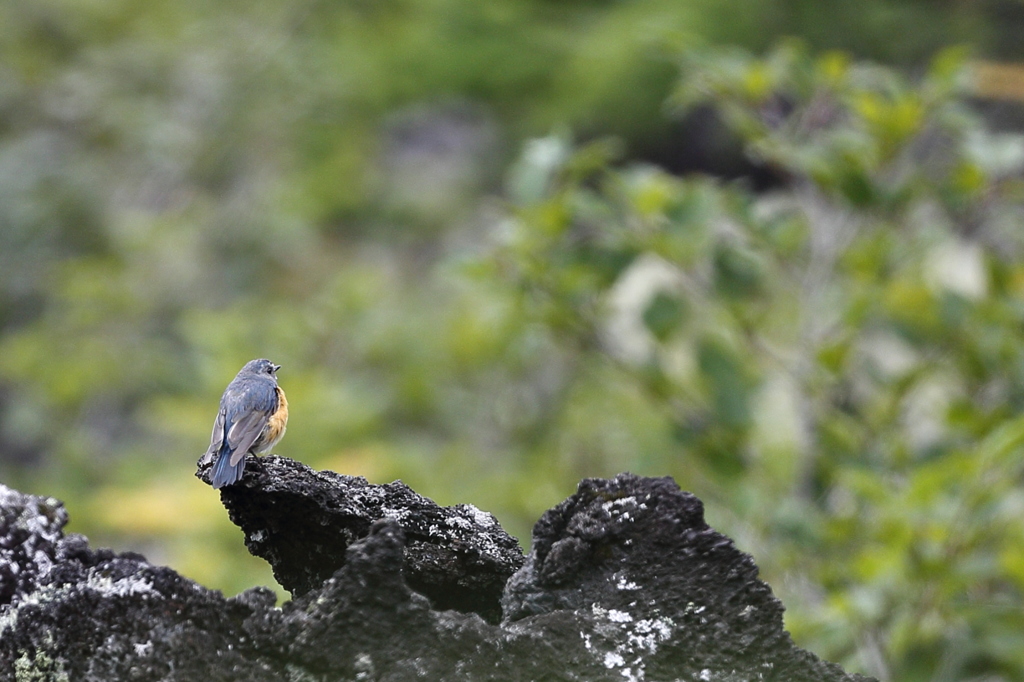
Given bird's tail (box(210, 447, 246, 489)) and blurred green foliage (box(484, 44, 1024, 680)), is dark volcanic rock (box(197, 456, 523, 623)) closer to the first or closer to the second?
bird's tail (box(210, 447, 246, 489))

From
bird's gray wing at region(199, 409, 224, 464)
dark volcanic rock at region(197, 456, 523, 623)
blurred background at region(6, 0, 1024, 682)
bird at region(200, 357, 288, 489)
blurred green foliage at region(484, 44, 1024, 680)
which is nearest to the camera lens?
dark volcanic rock at region(197, 456, 523, 623)

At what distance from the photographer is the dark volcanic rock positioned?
1820 millimetres

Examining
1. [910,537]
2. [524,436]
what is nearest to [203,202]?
[524,436]

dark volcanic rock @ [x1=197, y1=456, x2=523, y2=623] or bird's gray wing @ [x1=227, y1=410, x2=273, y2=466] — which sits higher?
bird's gray wing @ [x1=227, y1=410, x2=273, y2=466]

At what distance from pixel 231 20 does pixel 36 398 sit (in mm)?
5260

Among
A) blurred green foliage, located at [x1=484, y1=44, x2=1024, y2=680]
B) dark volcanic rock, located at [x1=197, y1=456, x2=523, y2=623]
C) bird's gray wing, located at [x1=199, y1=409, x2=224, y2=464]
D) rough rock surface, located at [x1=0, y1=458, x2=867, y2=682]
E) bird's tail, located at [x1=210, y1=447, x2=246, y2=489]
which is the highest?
blurred green foliage, located at [x1=484, y1=44, x2=1024, y2=680]

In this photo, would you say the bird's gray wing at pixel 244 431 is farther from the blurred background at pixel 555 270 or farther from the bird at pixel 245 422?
the blurred background at pixel 555 270

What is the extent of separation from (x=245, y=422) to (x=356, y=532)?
2.20ft

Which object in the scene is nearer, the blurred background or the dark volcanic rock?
the dark volcanic rock

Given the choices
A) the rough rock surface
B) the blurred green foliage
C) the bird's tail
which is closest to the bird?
the bird's tail

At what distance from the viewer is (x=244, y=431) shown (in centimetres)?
229

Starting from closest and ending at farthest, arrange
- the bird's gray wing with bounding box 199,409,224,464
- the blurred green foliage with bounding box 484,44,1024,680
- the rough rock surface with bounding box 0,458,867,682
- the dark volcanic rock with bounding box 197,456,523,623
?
the rough rock surface with bounding box 0,458,867,682 → the dark volcanic rock with bounding box 197,456,523,623 → the bird's gray wing with bounding box 199,409,224,464 → the blurred green foliage with bounding box 484,44,1024,680

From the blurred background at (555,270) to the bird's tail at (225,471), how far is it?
1792 mm

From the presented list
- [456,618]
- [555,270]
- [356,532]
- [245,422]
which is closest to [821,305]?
[555,270]
